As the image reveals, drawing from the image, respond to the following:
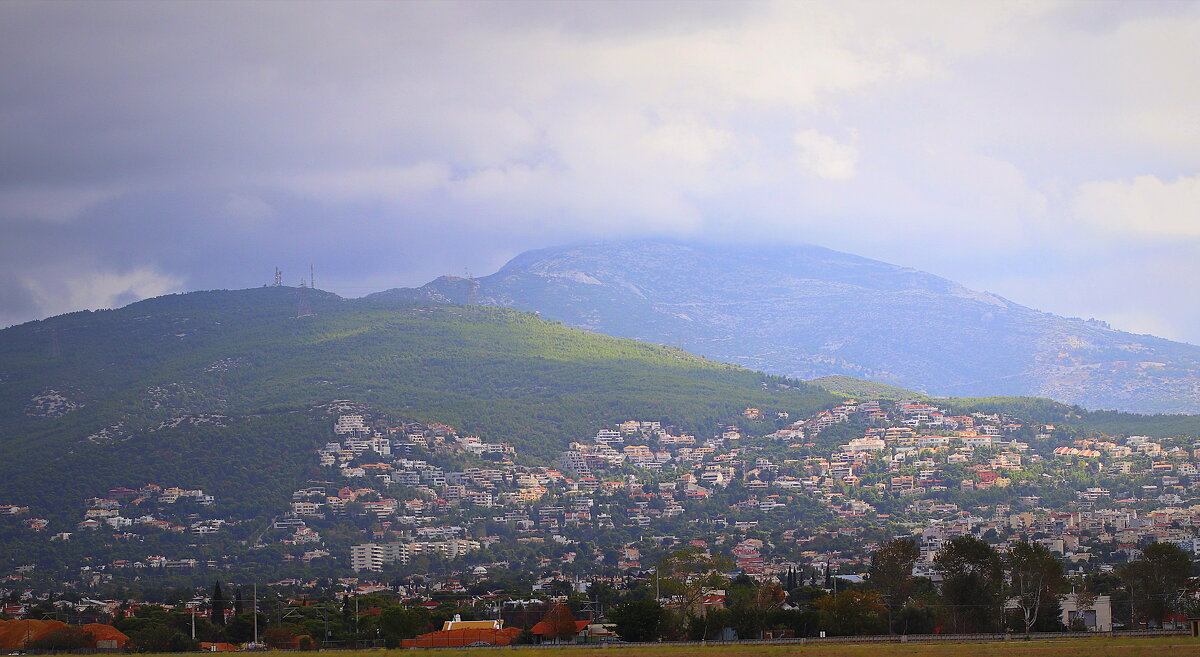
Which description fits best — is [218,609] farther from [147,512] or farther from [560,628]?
[147,512]

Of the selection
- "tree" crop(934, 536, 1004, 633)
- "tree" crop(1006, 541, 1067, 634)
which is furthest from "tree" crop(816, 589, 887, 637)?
"tree" crop(1006, 541, 1067, 634)

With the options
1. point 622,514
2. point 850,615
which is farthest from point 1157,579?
point 622,514

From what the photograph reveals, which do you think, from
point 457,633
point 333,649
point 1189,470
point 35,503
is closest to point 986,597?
point 457,633

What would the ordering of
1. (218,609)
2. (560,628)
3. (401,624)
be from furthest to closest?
1. (218,609)
2. (401,624)
3. (560,628)

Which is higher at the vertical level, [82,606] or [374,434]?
[374,434]

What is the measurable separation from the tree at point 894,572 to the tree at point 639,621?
1718cm

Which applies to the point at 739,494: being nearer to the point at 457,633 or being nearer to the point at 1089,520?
the point at 1089,520

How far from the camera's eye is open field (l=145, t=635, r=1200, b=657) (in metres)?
53.8

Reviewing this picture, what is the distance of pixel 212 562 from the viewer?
152 meters

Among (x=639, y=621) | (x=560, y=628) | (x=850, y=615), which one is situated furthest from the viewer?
(x=560, y=628)

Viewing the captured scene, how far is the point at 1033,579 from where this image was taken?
253 feet

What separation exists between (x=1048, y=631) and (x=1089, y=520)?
78.8m

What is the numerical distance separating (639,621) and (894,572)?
73.0ft

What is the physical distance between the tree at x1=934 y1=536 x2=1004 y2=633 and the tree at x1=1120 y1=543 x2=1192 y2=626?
6.88m
